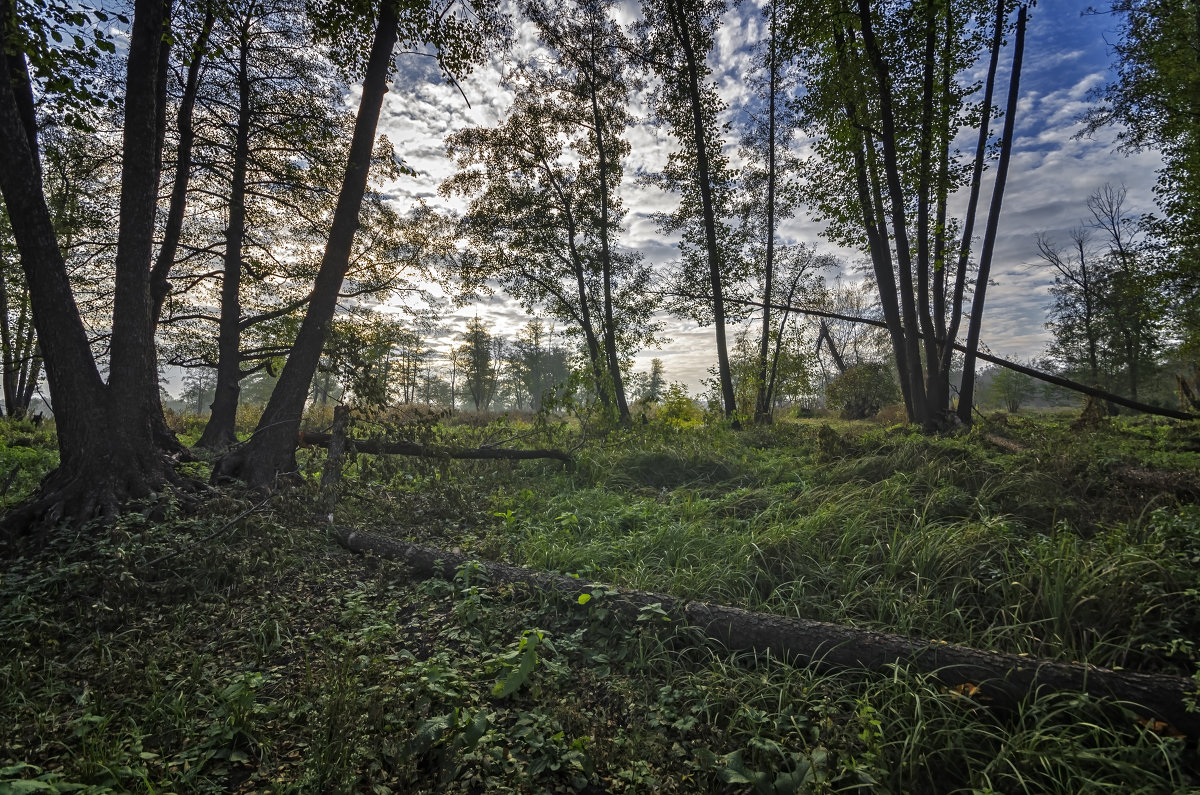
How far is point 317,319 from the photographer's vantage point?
18.6ft

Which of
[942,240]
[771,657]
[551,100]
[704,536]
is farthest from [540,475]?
[551,100]

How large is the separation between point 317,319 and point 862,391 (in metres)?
19.7

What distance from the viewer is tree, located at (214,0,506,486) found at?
5512 mm

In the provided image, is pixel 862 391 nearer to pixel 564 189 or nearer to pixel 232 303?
pixel 564 189

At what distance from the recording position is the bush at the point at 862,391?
1902 centimetres

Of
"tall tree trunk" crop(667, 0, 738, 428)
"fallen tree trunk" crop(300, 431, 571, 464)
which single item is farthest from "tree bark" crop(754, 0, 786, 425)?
"fallen tree trunk" crop(300, 431, 571, 464)

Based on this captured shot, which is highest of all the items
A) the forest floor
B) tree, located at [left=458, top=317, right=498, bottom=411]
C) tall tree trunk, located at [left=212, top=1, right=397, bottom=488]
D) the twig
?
tree, located at [left=458, top=317, right=498, bottom=411]

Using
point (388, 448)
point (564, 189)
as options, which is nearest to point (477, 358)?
point (564, 189)

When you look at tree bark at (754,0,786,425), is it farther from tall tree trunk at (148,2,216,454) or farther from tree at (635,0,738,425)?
tall tree trunk at (148,2,216,454)

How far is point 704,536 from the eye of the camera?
4316mm

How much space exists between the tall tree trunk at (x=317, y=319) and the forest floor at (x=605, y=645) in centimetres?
73

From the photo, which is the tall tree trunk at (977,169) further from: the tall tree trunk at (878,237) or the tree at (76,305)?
the tree at (76,305)

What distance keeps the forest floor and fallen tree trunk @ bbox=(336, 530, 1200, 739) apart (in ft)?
0.24

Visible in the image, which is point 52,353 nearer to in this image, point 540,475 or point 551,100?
point 540,475
